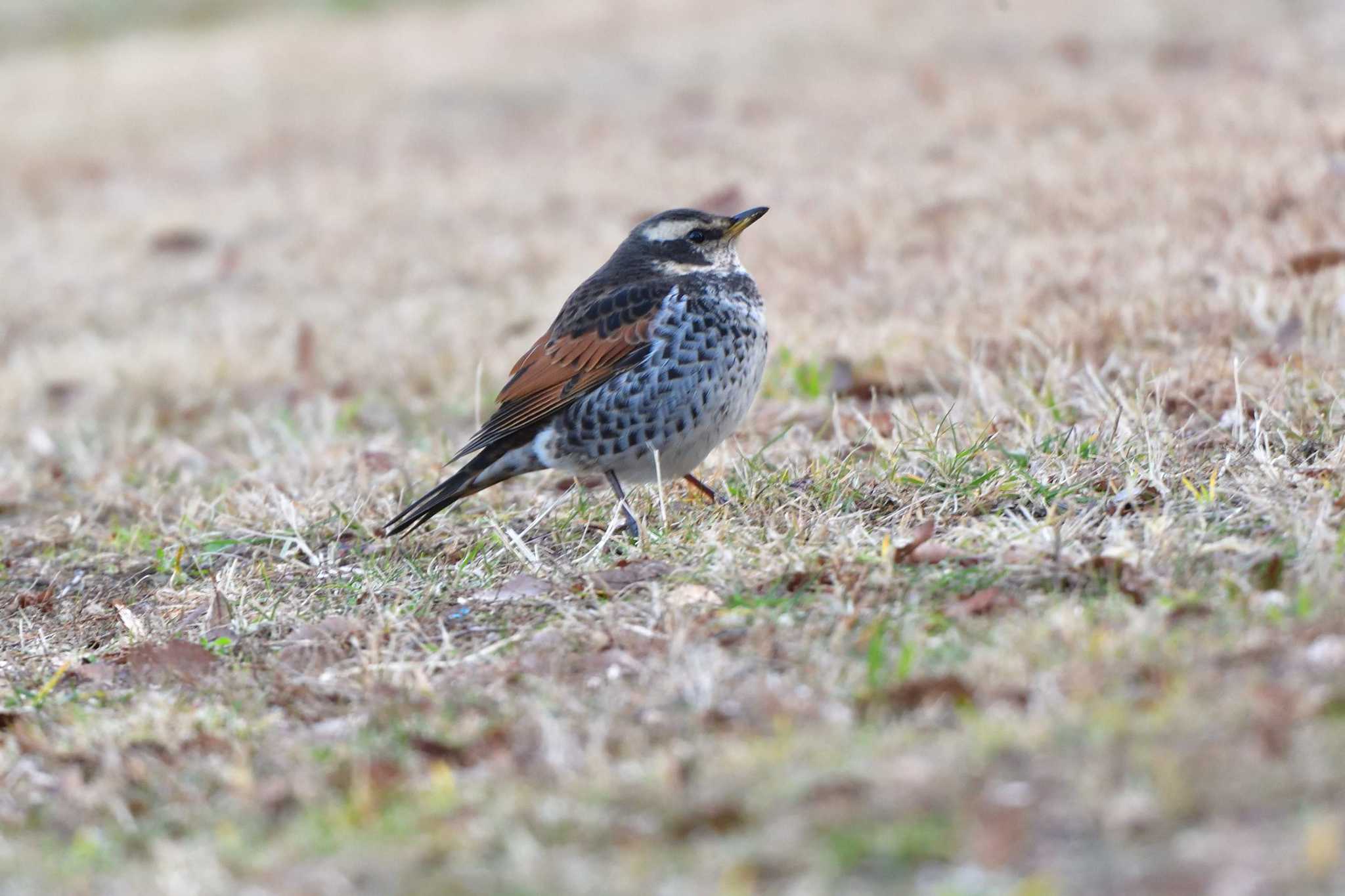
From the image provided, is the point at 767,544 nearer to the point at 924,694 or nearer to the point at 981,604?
the point at 981,604

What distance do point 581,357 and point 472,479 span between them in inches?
20.2

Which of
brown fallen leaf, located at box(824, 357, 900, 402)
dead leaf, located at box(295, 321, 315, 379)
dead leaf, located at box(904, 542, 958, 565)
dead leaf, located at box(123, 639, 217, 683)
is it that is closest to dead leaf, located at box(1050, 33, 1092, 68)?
dead leaf, located at box(295, 321, 315, 379)

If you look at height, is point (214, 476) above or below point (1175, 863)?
below

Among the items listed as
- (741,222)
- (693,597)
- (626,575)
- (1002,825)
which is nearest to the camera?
(1002,825)

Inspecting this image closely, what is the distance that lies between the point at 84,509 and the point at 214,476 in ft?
1.90

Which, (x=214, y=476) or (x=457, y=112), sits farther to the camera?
(x=457, y=112)

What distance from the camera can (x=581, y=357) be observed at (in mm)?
5152

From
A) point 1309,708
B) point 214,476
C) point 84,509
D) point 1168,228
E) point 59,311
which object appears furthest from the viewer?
point 59,311

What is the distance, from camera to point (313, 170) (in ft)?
46.9

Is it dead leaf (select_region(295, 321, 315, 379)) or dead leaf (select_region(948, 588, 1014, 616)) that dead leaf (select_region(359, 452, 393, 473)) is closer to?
dead leaf (select_region(295, 321, 315, 379))

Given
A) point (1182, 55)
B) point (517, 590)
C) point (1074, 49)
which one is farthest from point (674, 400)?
point (1074, 49)

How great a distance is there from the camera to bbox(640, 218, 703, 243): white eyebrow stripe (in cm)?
547

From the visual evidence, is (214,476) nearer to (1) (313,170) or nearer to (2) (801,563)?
(2) (801,563)

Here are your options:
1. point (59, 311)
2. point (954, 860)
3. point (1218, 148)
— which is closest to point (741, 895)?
point (954, 860)
